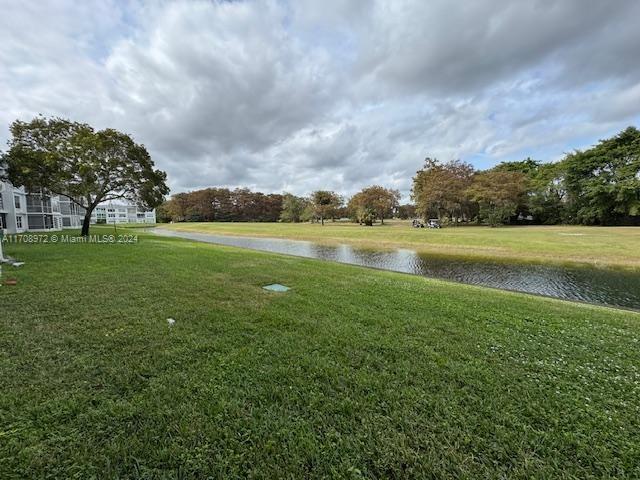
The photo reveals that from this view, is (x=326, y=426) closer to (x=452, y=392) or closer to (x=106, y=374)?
(x=452, y=392)

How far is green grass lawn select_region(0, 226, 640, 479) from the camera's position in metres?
1.99

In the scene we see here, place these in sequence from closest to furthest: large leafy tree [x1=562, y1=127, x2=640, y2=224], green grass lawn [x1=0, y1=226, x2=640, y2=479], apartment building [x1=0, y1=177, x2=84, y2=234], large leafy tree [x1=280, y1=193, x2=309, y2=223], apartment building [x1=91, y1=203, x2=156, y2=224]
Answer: green grass lawn [x1=0, y1=226, x2=640, y2=479], apartment building [x1=0, y1=177, x2=84, y2=234], large leafy tree [x1=562, y1=127, x2=640, y2=224], large leafy tree [x1=280, y1=193, x2=309, y2=223], apartment building [x1=91, y1=203, x2=156, y2=224]

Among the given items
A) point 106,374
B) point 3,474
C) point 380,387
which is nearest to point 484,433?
point 380,387

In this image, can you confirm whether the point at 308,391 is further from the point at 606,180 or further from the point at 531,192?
the point at 531,192

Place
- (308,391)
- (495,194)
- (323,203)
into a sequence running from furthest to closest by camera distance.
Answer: (323,203), (495,194), (308,391)

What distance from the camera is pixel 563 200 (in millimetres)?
44219

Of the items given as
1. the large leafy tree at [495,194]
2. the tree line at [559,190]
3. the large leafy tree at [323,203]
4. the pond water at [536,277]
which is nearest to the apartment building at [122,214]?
the large leafy tree at [323,203]

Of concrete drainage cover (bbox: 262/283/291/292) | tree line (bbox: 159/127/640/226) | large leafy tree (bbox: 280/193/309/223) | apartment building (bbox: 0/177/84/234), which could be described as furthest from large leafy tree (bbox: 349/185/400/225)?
concrete drainage cover (bbox: 262/283/291/292)

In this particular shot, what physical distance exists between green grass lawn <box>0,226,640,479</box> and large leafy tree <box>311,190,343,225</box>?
52819mm

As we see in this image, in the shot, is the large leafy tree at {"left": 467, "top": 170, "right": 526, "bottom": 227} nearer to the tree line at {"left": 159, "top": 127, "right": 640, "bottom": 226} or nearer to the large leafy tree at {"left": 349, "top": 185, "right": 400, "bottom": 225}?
the tree line at {"left": 159, "top": 127, "right": 640, "bottom": 226}

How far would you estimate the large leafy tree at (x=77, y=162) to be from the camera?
15.6 meters

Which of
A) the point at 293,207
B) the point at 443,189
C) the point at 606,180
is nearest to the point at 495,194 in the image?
the point at 443,189

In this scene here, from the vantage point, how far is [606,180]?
1519 inches

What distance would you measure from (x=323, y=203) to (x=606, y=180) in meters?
43.8
